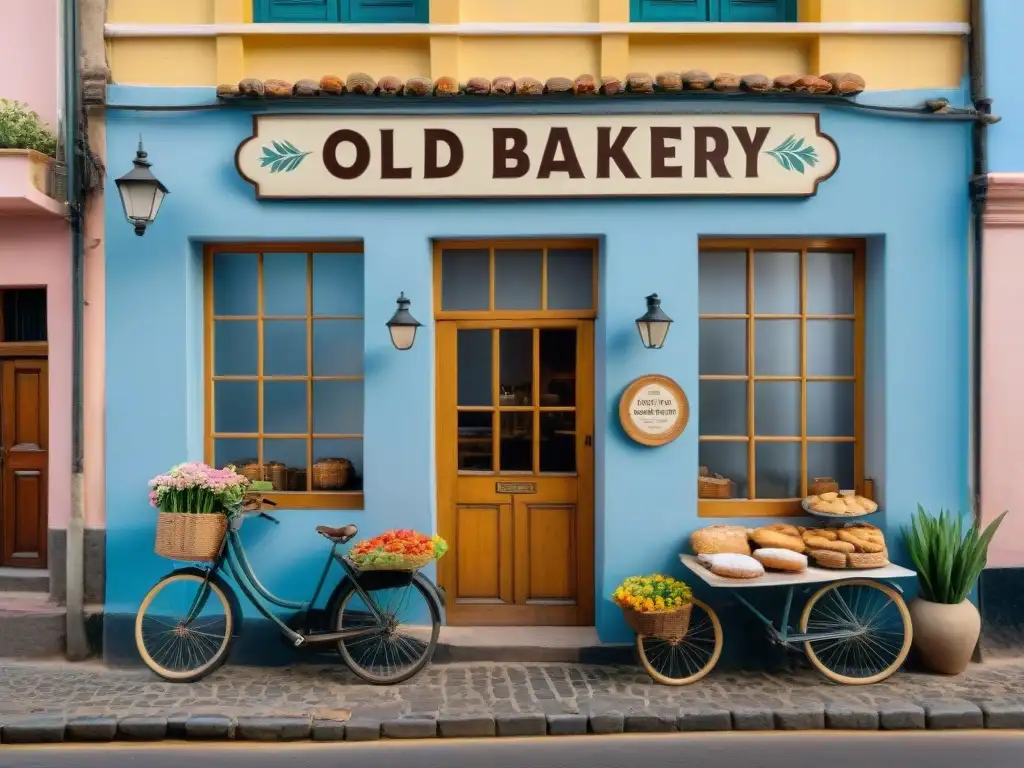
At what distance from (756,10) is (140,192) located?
17.4ft

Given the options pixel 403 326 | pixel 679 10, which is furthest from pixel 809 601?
pixel 679 10

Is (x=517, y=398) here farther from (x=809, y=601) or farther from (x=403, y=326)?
(x=809, y=601)

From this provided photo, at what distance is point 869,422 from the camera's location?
6.87 m

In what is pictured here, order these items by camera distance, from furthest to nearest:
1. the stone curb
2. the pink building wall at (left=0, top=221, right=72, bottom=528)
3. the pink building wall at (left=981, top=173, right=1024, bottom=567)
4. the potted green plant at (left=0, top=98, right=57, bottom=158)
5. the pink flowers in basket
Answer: the pink building wall at (left=0, top=221, right=72, bottom=528) → the pink building wall at (left=981, top=173, right=1024, bottom=567) → the potted green plant at (left=0, top=98, right=57, bottom=158) → the pink flowers in basket → the stone curb

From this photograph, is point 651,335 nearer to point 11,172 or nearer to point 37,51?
point 11,172

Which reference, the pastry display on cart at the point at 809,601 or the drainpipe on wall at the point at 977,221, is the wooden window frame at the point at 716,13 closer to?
the drainpipe on wall at the point at 977,221

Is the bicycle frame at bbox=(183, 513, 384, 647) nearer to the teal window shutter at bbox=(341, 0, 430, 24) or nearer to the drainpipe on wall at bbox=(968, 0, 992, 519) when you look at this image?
the teal window shutter at bbox=(341, 0, 430, 24)

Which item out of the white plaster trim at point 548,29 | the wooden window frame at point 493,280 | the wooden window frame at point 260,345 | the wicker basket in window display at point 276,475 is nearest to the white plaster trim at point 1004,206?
the white plaster trim at point 548,29

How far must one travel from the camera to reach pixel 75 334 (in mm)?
6633

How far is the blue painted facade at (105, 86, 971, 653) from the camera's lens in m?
6.63

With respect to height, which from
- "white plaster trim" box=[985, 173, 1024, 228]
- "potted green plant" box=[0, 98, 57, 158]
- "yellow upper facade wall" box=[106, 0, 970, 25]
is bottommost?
"white plaster trim" box=[985, 173, 1024, 228]

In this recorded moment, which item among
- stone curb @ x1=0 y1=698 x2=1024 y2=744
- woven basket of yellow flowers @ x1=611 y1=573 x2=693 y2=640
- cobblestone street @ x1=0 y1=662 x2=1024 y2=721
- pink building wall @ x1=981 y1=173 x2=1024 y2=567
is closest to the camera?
stone curb @ x1=0 y1=698 x2=1024 y2=744

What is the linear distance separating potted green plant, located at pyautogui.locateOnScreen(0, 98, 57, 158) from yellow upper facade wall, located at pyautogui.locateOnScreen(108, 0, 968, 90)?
29.6 inches

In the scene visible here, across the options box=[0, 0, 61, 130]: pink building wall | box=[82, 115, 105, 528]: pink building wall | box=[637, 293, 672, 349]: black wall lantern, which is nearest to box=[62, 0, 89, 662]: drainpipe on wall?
box=[82, 115, 105, 528]: pink building wall
